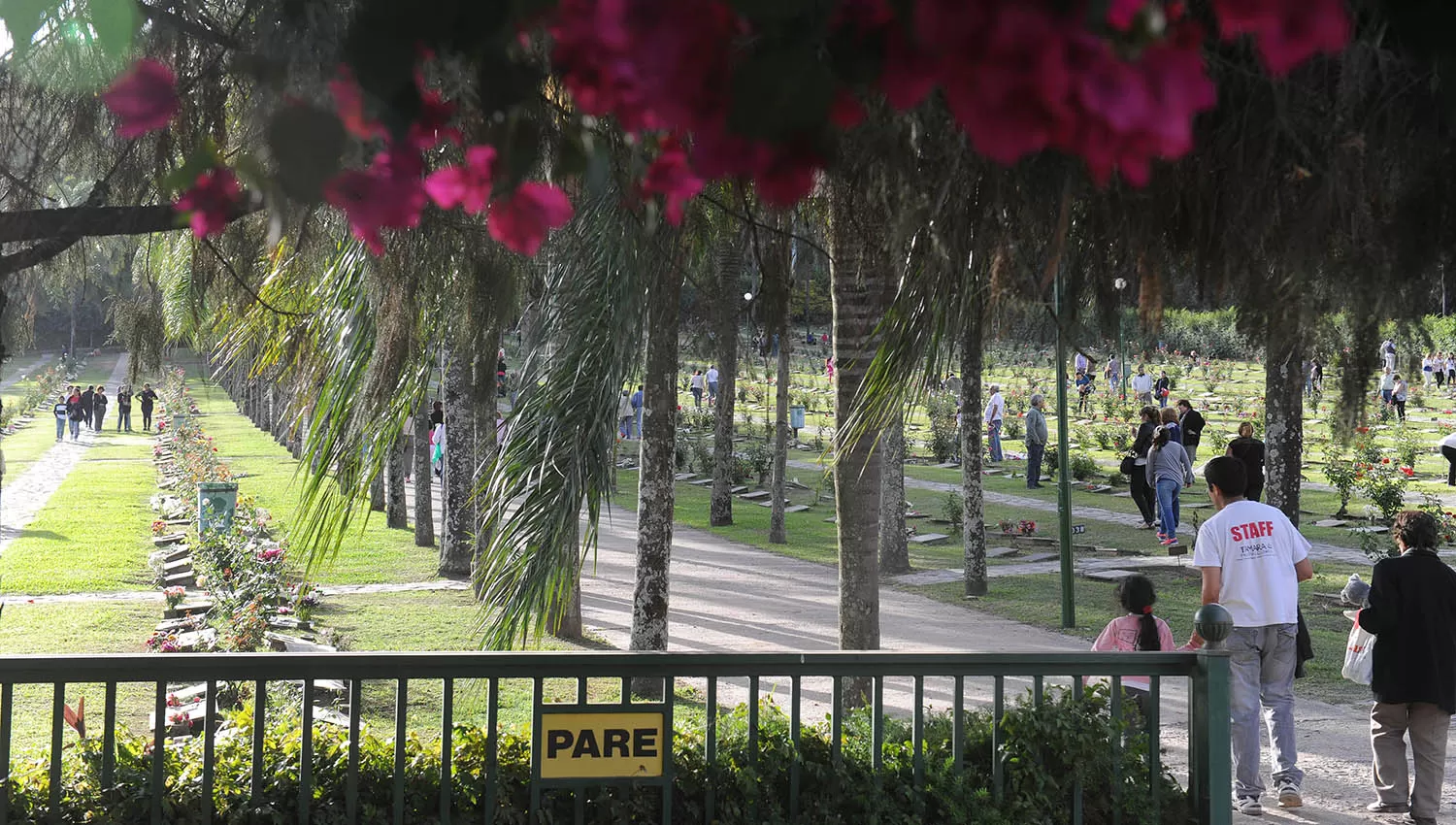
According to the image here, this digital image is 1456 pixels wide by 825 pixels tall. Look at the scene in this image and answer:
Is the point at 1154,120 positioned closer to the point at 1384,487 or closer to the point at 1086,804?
the point at 1086,804

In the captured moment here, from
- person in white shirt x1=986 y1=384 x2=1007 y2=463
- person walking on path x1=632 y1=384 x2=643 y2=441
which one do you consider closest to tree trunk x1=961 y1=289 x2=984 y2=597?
person in white shirt x1=986 y1=384 x2=1007 y2=463

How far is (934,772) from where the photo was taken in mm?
4738

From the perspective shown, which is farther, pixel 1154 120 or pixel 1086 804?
pixel 1086 804

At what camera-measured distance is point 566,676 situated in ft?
13.2

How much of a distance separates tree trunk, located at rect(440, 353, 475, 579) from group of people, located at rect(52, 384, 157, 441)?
29699 mm

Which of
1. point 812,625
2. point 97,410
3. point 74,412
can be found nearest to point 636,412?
point 74,412

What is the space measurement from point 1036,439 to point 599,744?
20.4 m

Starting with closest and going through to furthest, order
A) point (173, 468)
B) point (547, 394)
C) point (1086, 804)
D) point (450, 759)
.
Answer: point (450, 759)
point (1086, 804)
point (547, 394)
point (173, 468)

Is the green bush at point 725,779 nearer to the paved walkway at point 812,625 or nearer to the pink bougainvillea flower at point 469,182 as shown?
the paved walkway at point 812,625

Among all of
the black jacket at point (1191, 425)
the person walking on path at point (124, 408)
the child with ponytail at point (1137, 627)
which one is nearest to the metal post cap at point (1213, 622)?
the child with ponytail at point (1137, 627)

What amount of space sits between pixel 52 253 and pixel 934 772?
3231 millimetres

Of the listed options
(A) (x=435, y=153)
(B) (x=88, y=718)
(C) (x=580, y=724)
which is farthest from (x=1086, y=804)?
(B) (x=88, y=718)

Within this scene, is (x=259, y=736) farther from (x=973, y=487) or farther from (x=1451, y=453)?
(x=1451, y=453)

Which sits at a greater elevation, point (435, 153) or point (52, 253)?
point (435, 153)
